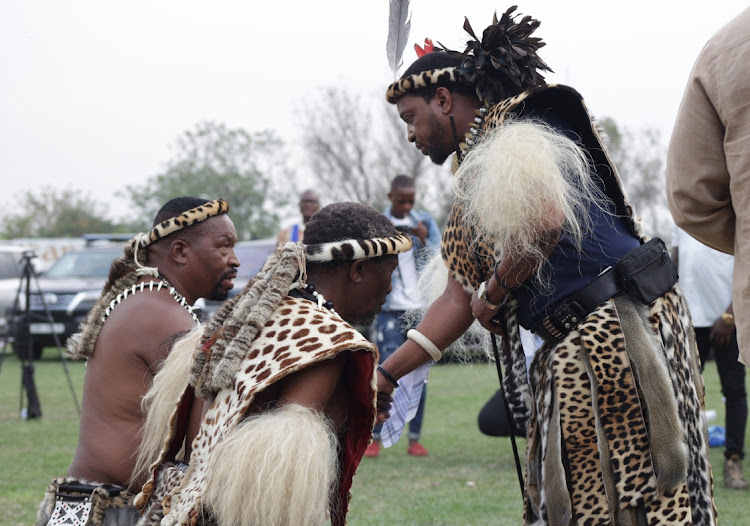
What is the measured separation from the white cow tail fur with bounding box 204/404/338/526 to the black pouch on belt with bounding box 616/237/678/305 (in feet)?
3.92

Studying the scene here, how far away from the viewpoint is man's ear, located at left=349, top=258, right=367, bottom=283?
2.77 m

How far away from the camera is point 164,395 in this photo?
115 inches

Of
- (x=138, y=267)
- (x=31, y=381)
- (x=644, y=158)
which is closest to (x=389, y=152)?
(x=644, y=158)

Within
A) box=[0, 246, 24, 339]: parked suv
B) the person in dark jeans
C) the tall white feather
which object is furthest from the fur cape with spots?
box=[0, 246, 24, 339]: parked suv

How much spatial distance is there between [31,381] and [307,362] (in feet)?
25.0

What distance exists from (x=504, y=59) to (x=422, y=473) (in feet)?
13.0

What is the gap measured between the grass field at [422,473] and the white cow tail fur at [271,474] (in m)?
1.50

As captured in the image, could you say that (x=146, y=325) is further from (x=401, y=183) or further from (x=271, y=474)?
(x=401, y=183)

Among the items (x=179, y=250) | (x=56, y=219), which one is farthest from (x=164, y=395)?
(x=56, y=219)

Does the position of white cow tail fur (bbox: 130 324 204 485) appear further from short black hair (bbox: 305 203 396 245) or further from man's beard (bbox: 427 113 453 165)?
man's beard (bbox: 427 113 453 165)

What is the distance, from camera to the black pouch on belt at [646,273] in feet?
9.41

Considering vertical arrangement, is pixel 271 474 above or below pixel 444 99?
below

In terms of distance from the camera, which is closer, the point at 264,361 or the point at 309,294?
the point at 264,361

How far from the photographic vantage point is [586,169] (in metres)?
2.95
